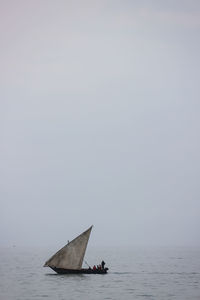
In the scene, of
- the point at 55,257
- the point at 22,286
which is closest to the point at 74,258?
Result: the point at 55,257

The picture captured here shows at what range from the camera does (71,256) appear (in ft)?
227

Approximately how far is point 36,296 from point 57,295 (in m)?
2.66

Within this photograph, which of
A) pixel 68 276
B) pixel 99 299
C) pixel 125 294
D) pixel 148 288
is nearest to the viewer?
pixel 99 299

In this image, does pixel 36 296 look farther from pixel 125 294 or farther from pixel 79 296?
pixel 125 294

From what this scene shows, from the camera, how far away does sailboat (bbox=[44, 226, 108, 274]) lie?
6894 centimetres

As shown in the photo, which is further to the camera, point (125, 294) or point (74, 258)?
point (74, 258)

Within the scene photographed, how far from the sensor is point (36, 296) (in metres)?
56.1

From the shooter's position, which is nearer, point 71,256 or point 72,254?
point 72,254

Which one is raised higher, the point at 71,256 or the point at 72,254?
the point at 72,254

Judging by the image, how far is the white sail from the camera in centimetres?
6888

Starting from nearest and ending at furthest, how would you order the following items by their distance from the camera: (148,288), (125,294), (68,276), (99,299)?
(99,299) < (125,294) < (148,288) < (68,276)

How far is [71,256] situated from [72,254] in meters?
0.37

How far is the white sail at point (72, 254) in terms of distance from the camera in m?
68.9

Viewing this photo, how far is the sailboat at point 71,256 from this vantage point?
68.9m
